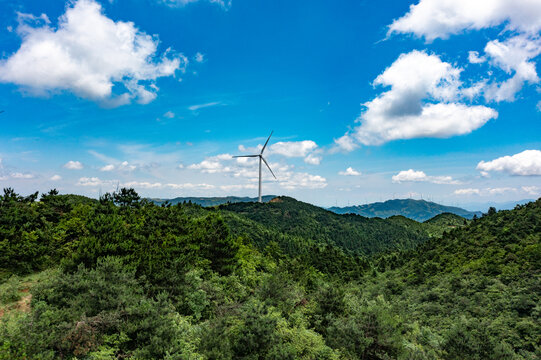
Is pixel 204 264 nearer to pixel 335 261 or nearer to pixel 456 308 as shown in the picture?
pixel 456 308

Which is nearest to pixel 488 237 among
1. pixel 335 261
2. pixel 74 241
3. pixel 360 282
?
pixel 360 282

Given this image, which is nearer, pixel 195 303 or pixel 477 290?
pixel 195 303

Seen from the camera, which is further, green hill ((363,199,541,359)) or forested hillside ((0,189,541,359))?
green hill ((363,199,541,359))

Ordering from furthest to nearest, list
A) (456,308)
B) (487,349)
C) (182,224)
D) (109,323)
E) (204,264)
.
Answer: (182,224) → (456,308) → (204,264) → (487,349) → (109,323)

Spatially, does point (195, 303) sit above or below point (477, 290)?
above

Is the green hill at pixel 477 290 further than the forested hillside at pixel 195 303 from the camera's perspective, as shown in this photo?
Yes

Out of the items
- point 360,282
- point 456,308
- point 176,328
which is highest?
point 176,328

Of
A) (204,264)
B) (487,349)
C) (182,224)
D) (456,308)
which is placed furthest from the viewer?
(182,224)

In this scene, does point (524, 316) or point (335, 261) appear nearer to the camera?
point (524, 316)
